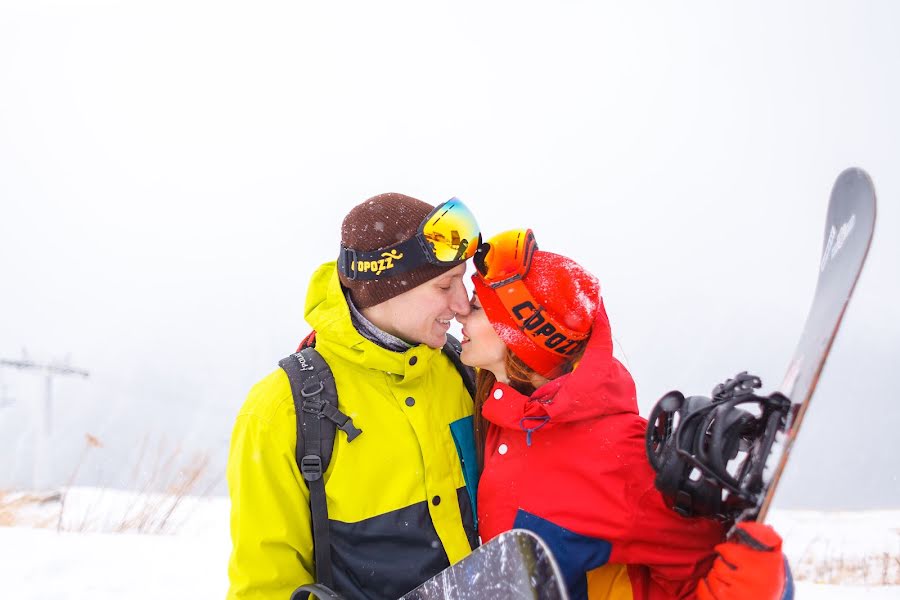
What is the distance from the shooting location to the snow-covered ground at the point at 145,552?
12.4ft

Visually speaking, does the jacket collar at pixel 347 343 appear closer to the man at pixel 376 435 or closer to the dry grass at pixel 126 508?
the man at pixel 376 435

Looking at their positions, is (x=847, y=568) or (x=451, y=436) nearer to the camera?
(x=451, y=436)

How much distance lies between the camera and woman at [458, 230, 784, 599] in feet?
6.14

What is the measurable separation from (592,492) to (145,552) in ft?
11.5

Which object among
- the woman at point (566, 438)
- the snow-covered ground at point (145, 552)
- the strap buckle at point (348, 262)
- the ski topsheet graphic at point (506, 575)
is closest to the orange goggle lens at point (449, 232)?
the woman at point (566, 438)

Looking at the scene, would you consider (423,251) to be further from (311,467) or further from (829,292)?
(829,292)

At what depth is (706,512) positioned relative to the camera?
67.0 inches

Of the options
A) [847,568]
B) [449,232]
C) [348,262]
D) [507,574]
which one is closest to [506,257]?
[449,232]

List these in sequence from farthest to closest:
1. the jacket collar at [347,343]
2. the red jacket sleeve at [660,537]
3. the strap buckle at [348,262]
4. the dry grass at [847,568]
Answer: the dry grass at [847,568] → the strap buckle at [348,262] → the jacket collar at [347,343] → the red jacket sleeve at [660,537]

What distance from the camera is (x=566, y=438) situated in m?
1.99

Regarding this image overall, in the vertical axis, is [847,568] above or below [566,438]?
below

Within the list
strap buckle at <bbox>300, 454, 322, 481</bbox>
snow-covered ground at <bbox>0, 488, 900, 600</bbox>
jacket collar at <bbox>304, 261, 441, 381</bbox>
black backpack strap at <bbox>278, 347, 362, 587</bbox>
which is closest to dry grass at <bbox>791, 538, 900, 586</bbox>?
snow-covered ground at <bbox>0, 488, 900, 600</bbox>

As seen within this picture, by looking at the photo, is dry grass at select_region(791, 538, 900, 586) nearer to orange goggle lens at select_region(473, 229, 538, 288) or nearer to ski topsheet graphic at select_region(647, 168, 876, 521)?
ski topsheet graphic at select_region(647, 168, 876, 521)

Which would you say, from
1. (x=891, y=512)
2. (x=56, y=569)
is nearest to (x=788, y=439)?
(x=56, y=569)
